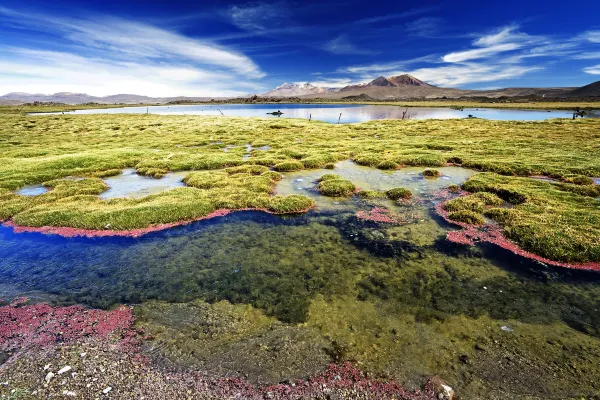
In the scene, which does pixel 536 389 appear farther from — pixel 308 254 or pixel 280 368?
pixel 308 254

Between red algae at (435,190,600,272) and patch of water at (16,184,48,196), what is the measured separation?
36.9 meters

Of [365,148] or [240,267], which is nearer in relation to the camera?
[240,267]

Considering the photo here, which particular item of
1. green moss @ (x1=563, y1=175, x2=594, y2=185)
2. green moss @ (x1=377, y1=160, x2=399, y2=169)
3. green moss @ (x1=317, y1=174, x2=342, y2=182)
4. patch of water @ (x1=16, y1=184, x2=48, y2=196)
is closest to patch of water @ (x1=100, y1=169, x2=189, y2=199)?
patch of water @ (x1=16, y1=184, x2=48, y2=196)

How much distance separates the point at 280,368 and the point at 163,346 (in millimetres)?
4407

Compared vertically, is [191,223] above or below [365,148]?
below

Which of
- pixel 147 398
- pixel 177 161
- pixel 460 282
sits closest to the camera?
pixel 147 398

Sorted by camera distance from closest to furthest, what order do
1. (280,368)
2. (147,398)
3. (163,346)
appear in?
(147,398) < (280,368) < (163,346)

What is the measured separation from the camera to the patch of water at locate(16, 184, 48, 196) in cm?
2792

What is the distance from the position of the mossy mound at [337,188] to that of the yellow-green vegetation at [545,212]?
28.0 ft

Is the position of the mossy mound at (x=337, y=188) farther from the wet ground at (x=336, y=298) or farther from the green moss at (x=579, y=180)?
the green moss at (x=579, y=180)

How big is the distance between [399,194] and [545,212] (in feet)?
33.2

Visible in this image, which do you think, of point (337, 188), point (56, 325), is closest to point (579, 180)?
point (337, 188)

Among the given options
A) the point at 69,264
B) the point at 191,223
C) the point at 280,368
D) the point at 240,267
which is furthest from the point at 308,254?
the point at 69,264

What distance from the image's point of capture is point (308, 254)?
16641 mm
